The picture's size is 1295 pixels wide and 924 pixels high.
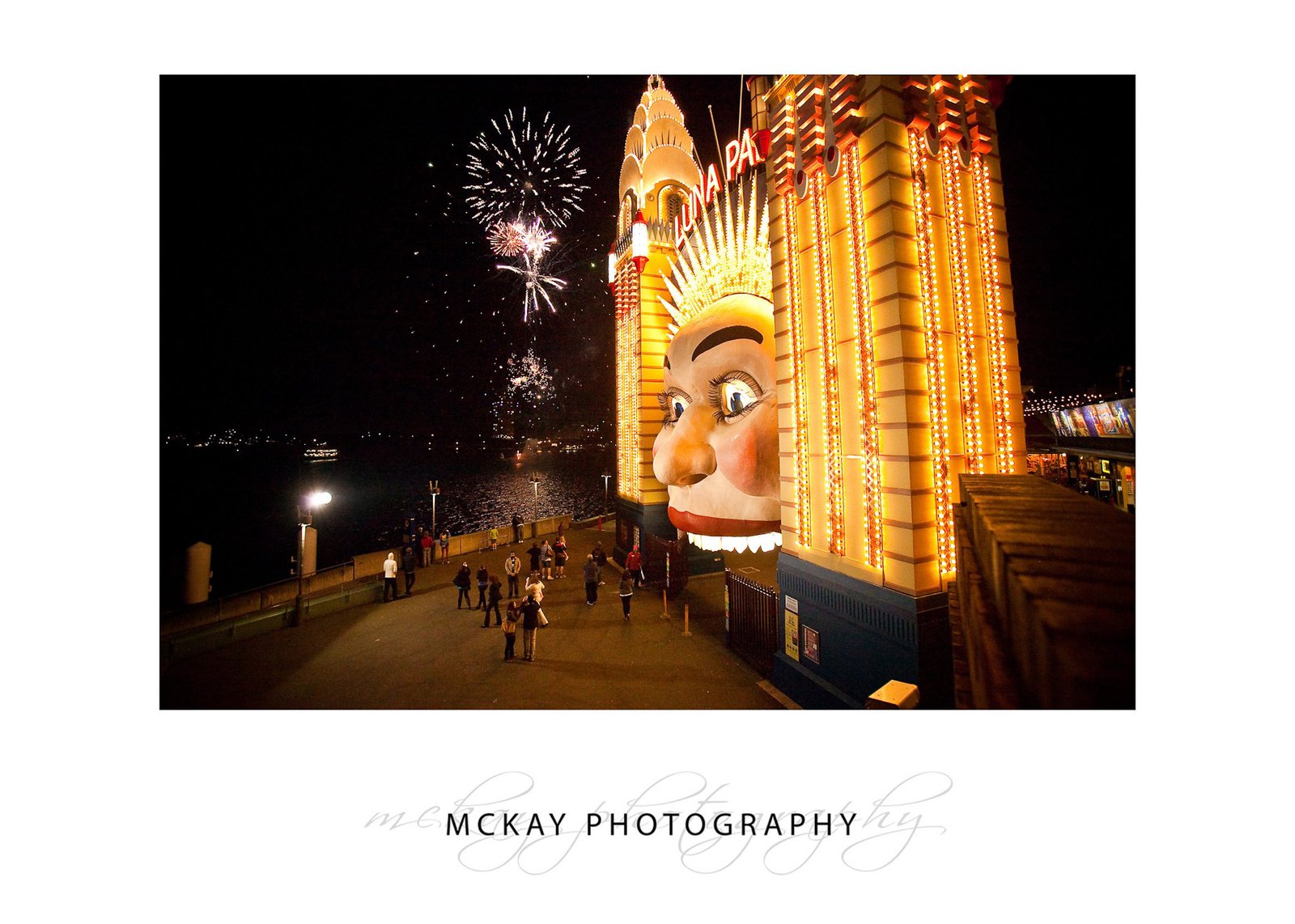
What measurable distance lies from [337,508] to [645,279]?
→ 54.0 m

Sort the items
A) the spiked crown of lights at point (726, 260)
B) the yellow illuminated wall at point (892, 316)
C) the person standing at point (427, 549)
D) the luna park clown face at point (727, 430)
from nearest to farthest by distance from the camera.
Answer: the yellow illuminated wall at point (892, 316) < the luna park clown face at point (727, 430) < the spiked crown of lights at point (726, 260) < the person standing at point (427, 549)

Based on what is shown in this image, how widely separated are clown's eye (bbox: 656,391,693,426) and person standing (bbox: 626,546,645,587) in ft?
12.7

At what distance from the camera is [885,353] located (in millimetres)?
5461

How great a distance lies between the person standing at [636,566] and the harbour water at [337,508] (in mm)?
7351

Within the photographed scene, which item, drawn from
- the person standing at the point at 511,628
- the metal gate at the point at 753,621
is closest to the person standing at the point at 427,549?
the person standing at the point at 511,628

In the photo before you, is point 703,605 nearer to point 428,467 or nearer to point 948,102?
point 948,102

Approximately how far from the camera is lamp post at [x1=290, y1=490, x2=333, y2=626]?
402 inches

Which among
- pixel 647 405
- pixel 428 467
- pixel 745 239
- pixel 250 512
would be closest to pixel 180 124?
pixel 745 239

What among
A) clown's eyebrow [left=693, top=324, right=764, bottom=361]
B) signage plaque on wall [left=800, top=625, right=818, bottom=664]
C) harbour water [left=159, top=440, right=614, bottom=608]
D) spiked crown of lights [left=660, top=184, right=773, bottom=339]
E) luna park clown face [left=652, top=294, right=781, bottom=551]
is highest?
spiked crown of lights [left=660, top=184, right=773, bottom=339]

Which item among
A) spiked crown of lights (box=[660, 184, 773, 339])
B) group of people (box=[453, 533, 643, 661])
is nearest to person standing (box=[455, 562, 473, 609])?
group of people (box=[453, 533, 643, 661])

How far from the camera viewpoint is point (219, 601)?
9.70 metres

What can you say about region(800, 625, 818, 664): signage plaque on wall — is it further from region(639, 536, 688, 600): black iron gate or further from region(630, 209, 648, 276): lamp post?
region(630, 209, 648, 276): lamp post

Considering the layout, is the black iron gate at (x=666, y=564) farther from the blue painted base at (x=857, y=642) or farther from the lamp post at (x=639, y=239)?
the lamp post at (x=639, y=239)

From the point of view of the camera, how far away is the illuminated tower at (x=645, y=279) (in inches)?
482
